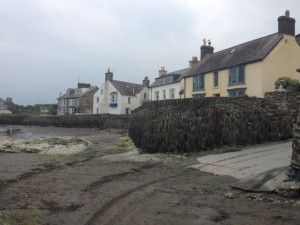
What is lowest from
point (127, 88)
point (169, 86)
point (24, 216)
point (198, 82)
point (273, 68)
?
point (24, 216)

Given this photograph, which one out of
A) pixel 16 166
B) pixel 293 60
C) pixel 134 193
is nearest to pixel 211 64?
pixel 293 60

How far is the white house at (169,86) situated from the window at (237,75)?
11.4 m

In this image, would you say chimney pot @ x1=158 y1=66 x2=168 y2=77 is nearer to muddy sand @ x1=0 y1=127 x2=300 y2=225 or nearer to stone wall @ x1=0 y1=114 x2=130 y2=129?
stone wall @ x1=0 y1=114 x2=130 y2=129

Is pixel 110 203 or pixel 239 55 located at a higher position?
pixel 239 55

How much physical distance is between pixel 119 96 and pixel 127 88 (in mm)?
3510

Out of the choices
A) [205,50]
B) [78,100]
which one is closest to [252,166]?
[205,50]

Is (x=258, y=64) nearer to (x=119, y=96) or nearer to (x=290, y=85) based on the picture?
(x=290, y=85)

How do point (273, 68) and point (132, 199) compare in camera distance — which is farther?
point (273, 68)

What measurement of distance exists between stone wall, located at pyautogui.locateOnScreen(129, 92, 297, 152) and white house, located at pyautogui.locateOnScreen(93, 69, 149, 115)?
46.5 m

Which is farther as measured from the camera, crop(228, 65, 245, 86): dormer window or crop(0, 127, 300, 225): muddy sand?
crop(228, 65, 245, 86): dormer window

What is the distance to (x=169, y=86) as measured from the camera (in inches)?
2018

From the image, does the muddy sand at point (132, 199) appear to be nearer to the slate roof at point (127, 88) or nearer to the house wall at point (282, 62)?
the house wall at point (282, 62)

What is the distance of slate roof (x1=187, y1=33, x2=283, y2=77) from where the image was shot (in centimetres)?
3066

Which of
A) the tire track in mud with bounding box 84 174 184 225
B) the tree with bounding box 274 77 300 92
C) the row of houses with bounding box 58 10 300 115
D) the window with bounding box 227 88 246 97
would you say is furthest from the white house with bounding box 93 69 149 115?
the tire track in mud with bounding box 84 174 184 225
